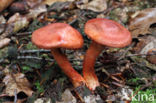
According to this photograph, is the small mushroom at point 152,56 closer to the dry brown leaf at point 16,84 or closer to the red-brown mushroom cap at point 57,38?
the red-brown mushroom cap at point 57,38

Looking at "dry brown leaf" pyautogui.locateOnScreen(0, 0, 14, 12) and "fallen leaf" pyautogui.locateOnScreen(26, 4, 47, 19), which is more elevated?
"dry brown leaf" pyautogui.locateOnScreen(0, 0, 14, 12)

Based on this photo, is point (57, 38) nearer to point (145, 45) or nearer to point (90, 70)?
point (90, 70)

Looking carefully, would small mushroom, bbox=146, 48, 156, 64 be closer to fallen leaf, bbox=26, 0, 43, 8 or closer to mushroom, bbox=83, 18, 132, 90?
mushroom, bbox=83, 18, 132, 90

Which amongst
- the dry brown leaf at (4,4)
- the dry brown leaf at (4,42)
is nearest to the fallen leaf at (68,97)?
the dry brown leaf at (4,42)

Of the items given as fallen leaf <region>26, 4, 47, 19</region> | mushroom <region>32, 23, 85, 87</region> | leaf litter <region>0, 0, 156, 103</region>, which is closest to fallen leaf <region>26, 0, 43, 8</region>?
leaf litter <region>0, 0, 156, 103</region>

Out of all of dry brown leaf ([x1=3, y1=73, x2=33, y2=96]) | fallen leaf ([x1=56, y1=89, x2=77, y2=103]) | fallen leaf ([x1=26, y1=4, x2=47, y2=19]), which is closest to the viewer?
fallen leaf ([x1=56, y1=89, x2=77, y2=103])

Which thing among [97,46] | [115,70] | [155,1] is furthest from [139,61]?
[155,1]

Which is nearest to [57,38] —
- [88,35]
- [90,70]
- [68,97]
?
[88,35]
